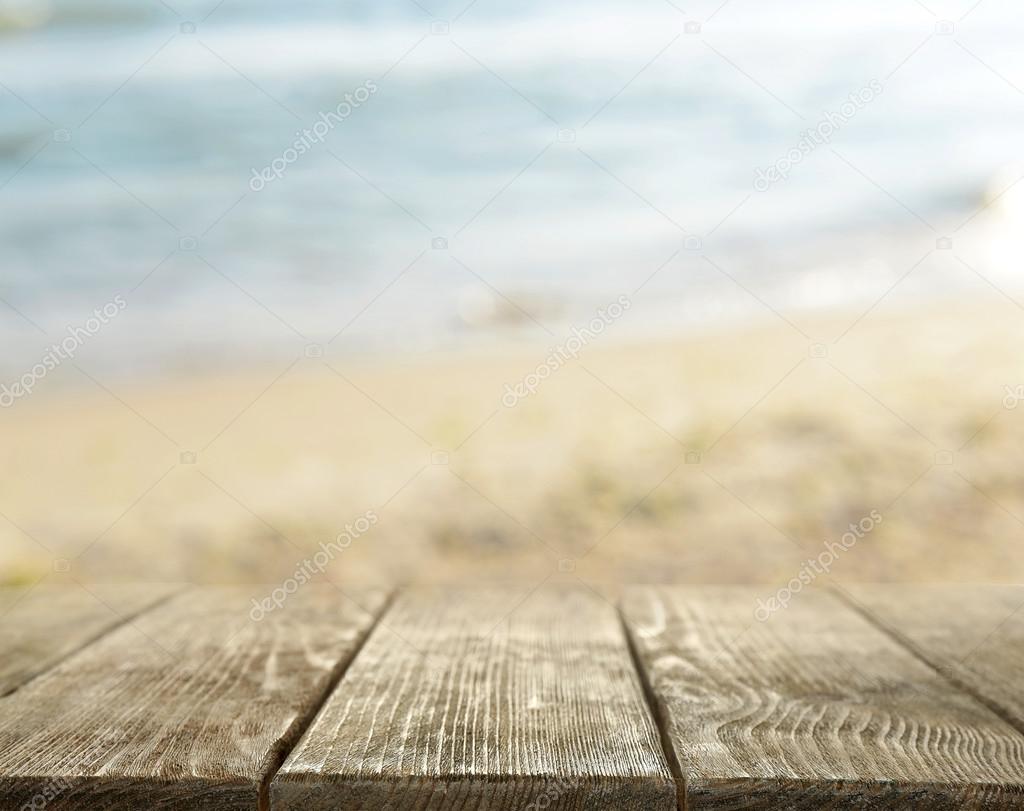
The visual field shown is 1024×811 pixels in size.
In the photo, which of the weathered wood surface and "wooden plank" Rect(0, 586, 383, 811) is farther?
the weathered wood surface

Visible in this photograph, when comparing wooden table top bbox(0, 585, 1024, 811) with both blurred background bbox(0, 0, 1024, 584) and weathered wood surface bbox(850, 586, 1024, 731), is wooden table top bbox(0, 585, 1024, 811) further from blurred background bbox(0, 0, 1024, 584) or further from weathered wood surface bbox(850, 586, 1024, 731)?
blurred background bbox(0, 0, 1024, 584)

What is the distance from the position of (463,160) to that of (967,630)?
1040cm

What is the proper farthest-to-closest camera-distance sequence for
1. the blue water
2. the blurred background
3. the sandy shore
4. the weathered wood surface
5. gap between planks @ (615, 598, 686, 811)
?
the blue water → the blurred background → the sandy shore → the weathered wood surface → gap between planks @ (615, 598, 686, 811)

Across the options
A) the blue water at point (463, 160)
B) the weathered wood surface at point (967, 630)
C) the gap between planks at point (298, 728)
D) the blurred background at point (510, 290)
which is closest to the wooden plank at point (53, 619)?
the gap between planks at point (298, 728)

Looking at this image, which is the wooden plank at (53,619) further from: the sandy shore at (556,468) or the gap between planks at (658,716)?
the sandy shore at (556,468)

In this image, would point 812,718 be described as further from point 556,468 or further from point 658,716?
point 556,468

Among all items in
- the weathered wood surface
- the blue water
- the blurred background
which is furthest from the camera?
the blue water

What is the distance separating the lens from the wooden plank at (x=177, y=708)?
0.89m

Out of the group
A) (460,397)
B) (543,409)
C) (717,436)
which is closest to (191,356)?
(460,397)

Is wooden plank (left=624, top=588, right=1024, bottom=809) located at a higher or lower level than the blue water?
lower

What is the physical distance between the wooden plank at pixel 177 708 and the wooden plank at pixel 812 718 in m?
0.36

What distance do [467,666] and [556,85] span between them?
11.7 m

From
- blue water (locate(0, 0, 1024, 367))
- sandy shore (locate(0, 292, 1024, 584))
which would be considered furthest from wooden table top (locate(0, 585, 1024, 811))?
blue water (locate(0, 0, 1024, 367))

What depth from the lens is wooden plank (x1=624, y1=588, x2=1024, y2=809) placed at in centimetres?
88
